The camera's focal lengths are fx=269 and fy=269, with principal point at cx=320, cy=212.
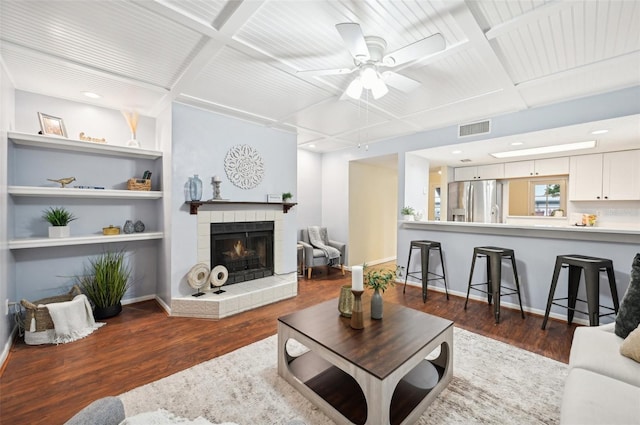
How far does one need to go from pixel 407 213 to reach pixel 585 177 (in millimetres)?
2671

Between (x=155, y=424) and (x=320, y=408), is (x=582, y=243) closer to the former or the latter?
(x=320, y=408)

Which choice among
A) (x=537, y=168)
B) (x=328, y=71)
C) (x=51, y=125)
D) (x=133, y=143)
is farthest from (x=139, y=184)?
(x=537, y=168)

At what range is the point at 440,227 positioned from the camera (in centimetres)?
414

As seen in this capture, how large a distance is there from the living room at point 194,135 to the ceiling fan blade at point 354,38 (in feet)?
0.65

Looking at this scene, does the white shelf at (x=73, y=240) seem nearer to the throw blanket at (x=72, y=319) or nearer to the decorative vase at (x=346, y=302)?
the throw blanket at (x=72, y=319)

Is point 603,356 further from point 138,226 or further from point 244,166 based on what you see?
point 138,226

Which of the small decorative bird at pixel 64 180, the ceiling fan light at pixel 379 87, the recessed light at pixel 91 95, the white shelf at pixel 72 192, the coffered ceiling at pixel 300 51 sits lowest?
the white shelf at pixel 72 192

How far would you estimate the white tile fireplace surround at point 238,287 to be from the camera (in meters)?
3.12

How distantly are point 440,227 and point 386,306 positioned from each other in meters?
2.30

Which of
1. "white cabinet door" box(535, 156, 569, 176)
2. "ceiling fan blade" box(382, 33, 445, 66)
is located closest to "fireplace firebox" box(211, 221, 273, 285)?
"ceiling fan blade" box(382, 33, 445, 66)

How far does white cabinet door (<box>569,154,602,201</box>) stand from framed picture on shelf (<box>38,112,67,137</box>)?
22.5ft

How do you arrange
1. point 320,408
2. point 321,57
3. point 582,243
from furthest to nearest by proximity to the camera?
point 582,243 → point 321,57 → point 320,408

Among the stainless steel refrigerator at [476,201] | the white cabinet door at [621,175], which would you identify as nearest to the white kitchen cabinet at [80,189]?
the stainless steel refrigerator at [476,201]

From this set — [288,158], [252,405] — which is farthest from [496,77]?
[252,405]
